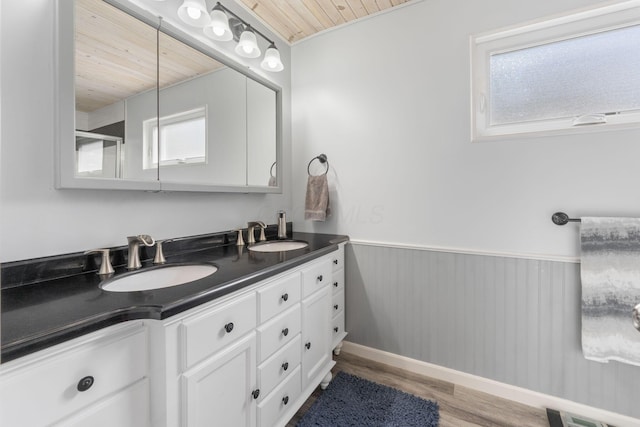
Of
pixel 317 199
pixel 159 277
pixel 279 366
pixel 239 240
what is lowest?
pixel 279 366

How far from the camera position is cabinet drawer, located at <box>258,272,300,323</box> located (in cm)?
112

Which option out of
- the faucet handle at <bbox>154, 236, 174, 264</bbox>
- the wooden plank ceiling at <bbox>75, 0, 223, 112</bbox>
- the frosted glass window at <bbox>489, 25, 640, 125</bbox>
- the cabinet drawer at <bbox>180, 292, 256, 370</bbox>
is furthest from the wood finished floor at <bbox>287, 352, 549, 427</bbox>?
the wooden plank ceiling at <bbox>75, 0, 223, 112</bbox>

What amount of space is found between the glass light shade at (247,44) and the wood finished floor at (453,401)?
2.05 m

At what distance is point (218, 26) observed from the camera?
1.40 metres

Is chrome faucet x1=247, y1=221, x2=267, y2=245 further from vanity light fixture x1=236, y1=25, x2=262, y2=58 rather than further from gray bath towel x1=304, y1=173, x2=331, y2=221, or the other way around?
vanity light fixture x1=236, y1=25, x2=262, y2=58

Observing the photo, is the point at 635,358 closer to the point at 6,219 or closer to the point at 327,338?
the point at 327,338

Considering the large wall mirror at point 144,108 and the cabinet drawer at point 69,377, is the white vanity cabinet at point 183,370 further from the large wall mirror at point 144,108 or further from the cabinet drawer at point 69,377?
the large wall mirror at point 144,108

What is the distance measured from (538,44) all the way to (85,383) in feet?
7.83

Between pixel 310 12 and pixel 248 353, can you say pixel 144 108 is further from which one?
pixel 310 12

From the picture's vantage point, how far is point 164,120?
1.30 m

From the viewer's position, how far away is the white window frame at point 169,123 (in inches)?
48.6

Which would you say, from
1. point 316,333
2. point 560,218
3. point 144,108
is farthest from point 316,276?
point 560,218

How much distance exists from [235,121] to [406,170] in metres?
1.13

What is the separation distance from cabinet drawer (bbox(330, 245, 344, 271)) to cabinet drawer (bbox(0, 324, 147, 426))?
1149 millimetres
